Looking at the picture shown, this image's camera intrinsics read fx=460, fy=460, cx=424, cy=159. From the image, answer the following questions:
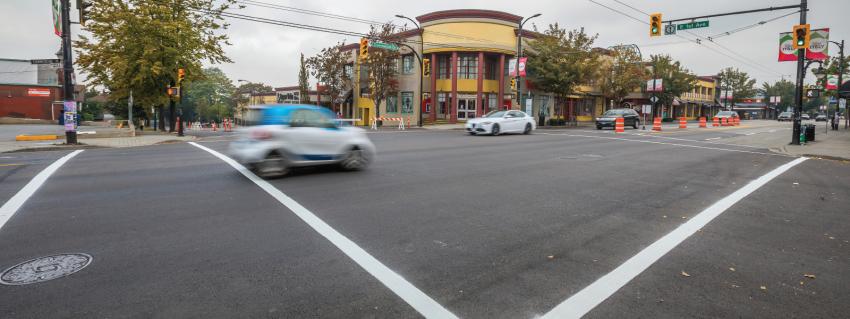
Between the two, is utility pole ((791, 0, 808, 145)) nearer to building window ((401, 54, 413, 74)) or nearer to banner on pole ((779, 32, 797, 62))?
banner on pole ((779, 32, 797, 62))

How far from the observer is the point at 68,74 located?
673 inches

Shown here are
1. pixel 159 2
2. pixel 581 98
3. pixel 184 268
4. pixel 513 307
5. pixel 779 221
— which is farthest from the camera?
pixel 581 98

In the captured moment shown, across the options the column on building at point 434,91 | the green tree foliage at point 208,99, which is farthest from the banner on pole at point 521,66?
the green tree foliage at point 208,99

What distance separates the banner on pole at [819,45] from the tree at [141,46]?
27.5 m

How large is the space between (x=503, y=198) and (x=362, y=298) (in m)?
4.30

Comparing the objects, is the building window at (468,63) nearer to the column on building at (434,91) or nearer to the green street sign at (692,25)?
the column on building at (434,91)

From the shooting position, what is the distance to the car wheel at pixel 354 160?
Result: 33.4 ft

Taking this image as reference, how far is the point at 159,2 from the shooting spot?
79.8 feet

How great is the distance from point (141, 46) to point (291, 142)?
21.5 meters

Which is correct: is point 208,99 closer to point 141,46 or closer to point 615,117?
point 141,46

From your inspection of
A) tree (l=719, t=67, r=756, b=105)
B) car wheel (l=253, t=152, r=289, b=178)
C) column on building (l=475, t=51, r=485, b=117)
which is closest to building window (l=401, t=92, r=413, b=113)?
column on building (l=475, t=51, r=485, b=117)

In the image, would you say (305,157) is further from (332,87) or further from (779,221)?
(332,87)

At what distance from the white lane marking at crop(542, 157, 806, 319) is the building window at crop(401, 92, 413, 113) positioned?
37.2m

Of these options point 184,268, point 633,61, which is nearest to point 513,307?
point 184,268
